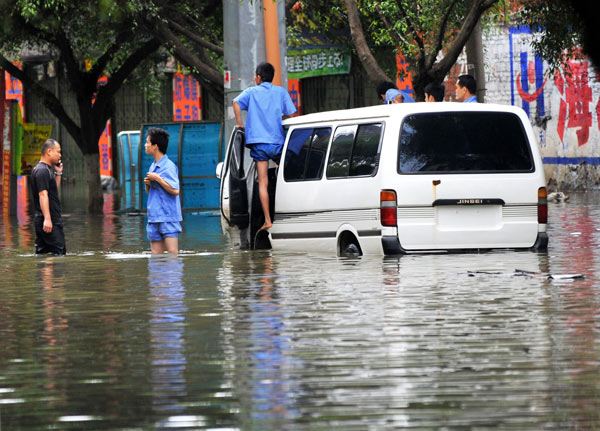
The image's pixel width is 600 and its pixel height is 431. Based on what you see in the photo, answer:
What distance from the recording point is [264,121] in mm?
13523

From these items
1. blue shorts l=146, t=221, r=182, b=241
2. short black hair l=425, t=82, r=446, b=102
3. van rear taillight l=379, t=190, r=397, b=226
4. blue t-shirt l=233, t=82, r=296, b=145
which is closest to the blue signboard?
short black hair l=425, t=82, r=446, b=102

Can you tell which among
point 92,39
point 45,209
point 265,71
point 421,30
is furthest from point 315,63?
point 45,209

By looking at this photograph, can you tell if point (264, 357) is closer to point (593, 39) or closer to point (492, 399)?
point (492, 399)

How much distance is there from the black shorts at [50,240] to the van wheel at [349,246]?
113 inches

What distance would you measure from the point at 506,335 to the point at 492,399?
1.77 meters

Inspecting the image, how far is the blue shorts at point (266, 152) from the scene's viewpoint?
43.7ft

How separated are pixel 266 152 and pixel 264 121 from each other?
0.38 m

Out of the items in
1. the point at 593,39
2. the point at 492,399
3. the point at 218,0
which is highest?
the point at 218,0

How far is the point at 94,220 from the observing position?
24094mm

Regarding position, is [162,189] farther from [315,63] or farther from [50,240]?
[315,63]

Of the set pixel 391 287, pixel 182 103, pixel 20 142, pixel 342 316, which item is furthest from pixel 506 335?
pixel 182 103

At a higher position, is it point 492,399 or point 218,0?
point 218,0

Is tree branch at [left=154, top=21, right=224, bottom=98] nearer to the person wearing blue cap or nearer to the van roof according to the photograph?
the person wearing blue cap

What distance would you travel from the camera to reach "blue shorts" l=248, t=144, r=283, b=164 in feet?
43.7
